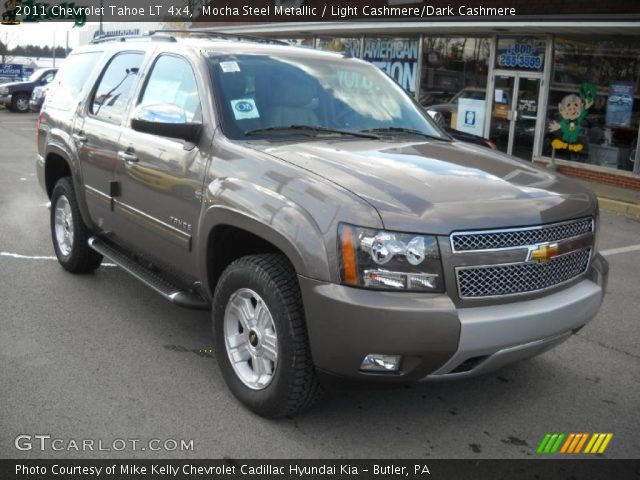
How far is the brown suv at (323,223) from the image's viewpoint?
10.0 feet

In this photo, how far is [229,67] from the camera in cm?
429

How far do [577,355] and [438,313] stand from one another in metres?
2.07

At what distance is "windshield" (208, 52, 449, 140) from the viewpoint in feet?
13.5

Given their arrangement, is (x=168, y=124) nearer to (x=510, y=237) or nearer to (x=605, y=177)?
(x=510, y=237)

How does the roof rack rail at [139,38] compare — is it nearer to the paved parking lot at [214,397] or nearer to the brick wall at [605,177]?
the paved parking lot at [214,397]

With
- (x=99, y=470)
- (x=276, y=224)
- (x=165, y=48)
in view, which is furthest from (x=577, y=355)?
(x=165, y=48)

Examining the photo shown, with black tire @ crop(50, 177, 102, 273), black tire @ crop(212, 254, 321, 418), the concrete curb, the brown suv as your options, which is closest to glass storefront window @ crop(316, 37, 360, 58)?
the concrete curb

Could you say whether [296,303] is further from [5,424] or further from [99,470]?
[5,424]

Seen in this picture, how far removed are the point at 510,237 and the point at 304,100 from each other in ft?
5.71

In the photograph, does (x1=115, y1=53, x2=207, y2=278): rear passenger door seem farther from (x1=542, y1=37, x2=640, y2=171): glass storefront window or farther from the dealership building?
(x1=542, y1=37, x2=640, y2=171): glass storefront window

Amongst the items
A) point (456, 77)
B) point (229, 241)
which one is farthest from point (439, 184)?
point (456, 77)

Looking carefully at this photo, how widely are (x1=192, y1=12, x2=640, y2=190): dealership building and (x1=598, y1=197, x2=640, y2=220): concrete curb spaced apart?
2029 mm

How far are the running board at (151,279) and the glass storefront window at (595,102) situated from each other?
10583 mm

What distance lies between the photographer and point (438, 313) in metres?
3.02
